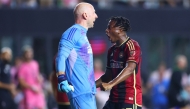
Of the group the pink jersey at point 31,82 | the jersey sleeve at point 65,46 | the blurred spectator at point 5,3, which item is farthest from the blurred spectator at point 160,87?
the jersey sleeve at point 65,46

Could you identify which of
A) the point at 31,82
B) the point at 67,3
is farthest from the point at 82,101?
the point at 67,3

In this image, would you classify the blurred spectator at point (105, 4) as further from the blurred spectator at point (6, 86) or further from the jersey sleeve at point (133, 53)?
the jersey sleeve at point (133, 53)

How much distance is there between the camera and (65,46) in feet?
32.3

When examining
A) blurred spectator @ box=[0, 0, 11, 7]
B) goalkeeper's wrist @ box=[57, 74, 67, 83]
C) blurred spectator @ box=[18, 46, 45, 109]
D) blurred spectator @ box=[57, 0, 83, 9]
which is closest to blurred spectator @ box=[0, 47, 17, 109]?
blurred spectator @ box=[18, 46, 45, 109]

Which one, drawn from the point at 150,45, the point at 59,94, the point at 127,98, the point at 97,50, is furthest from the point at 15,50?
the point at 127,98

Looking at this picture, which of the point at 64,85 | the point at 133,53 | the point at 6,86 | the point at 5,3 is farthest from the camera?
the point at 5,3

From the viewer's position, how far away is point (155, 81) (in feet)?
76.0

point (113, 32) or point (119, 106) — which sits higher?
point (113, 32)

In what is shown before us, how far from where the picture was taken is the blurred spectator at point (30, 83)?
18828 millimetres

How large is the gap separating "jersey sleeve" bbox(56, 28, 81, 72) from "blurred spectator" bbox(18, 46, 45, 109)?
28.9 ft

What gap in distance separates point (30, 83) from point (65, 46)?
9168 millimetres

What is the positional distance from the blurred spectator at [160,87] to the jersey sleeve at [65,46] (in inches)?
487

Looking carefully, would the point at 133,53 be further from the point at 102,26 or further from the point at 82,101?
the point at 102,26

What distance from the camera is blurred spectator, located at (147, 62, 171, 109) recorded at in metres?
22.5
